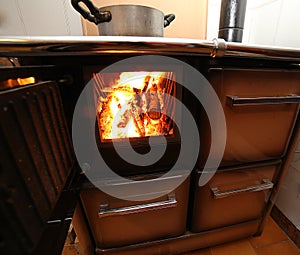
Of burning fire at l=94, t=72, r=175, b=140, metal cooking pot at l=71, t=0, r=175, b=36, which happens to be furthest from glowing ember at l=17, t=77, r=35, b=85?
metal cooking pot at l=71, t=0, r=175, b=36

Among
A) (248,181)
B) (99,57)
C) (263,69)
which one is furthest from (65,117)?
(248,181)

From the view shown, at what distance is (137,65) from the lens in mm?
400

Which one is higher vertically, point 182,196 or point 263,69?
point 263,69

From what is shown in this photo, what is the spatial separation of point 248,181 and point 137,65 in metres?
0.60

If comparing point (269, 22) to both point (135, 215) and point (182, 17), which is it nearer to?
point (182, 17)

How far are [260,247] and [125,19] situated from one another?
1150 mm

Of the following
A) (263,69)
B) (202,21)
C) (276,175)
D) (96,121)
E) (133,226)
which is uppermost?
(202,21)

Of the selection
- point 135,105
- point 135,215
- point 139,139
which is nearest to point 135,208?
point 135,215

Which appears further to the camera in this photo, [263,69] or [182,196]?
[182,196]

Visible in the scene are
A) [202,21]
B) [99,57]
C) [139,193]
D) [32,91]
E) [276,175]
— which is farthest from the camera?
[202,21]

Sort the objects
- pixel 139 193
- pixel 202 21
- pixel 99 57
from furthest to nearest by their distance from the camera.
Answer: pixel 202 21 < pixel 139 193 < pixel 99 57

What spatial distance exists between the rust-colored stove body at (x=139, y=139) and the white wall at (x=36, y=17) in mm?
428

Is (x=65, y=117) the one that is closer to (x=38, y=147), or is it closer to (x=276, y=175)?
(x=38, y=147)

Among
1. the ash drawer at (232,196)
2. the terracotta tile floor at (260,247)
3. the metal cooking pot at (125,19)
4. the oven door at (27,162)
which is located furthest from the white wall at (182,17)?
the terracotta tile floor at (260,247)
